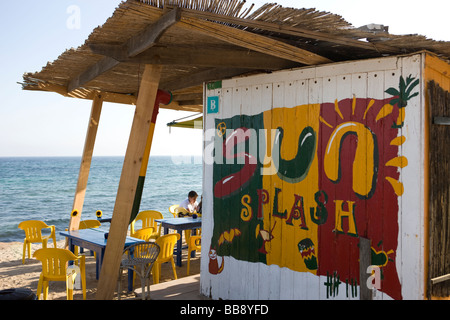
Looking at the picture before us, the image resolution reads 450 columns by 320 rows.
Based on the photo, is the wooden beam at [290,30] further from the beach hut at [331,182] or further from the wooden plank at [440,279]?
the wooden plank at [440,279]

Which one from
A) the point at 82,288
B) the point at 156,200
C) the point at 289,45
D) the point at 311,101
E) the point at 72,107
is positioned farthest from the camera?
the point at 72,107

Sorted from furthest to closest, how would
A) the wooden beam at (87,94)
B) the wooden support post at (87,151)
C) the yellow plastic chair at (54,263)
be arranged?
the wooden support post at (87,151)
the wooden beam at (87,94)
the yellow plastic chair at (54,263)

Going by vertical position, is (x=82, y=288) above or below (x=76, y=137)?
below

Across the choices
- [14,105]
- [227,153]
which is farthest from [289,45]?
[14,105]

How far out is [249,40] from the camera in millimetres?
3635

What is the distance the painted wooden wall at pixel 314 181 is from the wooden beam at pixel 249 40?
27 centimetres

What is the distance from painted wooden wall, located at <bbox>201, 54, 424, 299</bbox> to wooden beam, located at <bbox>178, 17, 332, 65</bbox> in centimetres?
27

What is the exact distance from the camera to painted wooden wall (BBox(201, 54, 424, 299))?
11.6 ft

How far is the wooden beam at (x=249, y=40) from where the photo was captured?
10.8 feet

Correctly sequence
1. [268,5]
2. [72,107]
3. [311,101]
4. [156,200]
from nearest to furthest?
1. [268,5]
2. [311,101]
3. [156,200]
4. [72,107]

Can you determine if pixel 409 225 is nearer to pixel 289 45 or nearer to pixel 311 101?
pixel 311 101

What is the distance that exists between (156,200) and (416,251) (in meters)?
36.4

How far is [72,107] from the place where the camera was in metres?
77.2
